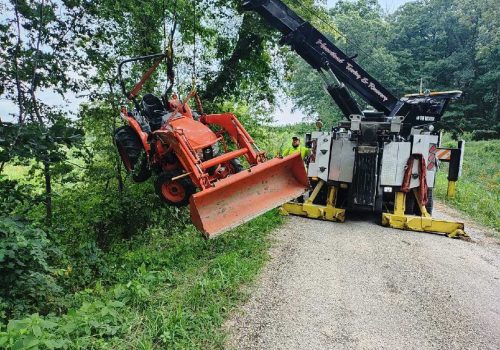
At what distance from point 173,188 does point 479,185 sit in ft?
42.4

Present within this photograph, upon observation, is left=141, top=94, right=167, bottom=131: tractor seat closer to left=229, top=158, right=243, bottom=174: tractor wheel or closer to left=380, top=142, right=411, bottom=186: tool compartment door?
left=229, top=158, right=243, bottom=174: tractor wheel

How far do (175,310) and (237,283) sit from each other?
794mm

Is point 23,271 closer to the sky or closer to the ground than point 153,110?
closer to the ground

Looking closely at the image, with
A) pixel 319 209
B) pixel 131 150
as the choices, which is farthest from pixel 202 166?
pixel 319 209

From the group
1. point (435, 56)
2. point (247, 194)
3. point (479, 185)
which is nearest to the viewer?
point (247, 194)

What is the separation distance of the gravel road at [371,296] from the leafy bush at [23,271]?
192 cm

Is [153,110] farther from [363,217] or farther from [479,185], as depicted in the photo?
[479,185]

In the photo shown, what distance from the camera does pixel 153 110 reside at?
264 inches

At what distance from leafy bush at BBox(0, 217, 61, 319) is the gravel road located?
1.92m

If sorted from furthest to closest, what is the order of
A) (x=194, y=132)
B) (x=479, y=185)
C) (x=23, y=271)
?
(x=479, y=185) → (x=194, y=132) → (x=23, y=271)

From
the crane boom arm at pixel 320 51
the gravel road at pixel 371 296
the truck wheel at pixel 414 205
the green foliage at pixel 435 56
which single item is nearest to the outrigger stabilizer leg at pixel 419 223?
the truck wheel at pixel 414 205

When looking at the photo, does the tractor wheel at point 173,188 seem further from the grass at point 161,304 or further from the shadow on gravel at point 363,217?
the shadow on gravel at point 363,217

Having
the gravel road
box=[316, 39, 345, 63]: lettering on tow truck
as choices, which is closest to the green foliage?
box=[316, 39, 345, 63]: lettering on tow truck

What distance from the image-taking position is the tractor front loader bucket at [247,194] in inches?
182
